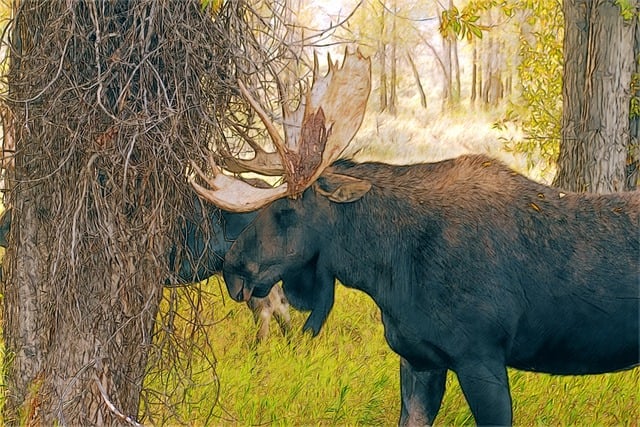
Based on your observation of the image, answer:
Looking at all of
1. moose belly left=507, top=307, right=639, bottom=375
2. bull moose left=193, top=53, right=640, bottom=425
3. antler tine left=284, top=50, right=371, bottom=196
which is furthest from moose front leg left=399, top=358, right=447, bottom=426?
antler tine left=284, top=50, right=371, bottom=196

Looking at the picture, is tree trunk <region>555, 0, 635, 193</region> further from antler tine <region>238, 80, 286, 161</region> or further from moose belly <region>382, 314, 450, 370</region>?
antler tine <region>238, 80, 286, 161</region>

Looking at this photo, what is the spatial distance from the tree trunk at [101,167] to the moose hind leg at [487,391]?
60.4 inches

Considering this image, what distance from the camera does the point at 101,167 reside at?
4703 millimetres

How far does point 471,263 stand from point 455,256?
86mm

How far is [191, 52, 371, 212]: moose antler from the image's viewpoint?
4.74 meters

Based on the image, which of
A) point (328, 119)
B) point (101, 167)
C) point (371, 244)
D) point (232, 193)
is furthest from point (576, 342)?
point (101, 167)

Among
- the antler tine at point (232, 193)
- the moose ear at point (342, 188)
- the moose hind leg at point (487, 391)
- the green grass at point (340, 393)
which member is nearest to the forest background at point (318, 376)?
the green grass at point (340, 393)

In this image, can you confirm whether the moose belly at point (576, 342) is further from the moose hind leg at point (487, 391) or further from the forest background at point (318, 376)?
the forest background at point (318, 376)

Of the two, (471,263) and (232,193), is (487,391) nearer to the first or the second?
(471,263)

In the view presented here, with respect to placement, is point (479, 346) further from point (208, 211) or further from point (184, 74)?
point (184, 74)

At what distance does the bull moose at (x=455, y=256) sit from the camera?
4.92 metres

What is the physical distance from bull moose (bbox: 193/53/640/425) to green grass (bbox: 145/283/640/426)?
25.2 inches

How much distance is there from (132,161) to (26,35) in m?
0.89

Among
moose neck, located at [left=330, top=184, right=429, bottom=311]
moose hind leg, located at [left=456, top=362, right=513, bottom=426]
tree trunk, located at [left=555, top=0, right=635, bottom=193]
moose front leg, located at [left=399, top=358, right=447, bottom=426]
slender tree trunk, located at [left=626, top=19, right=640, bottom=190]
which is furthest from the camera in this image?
slender tree trunk, located at [left=626, top=19, right=640, bottom=190]
